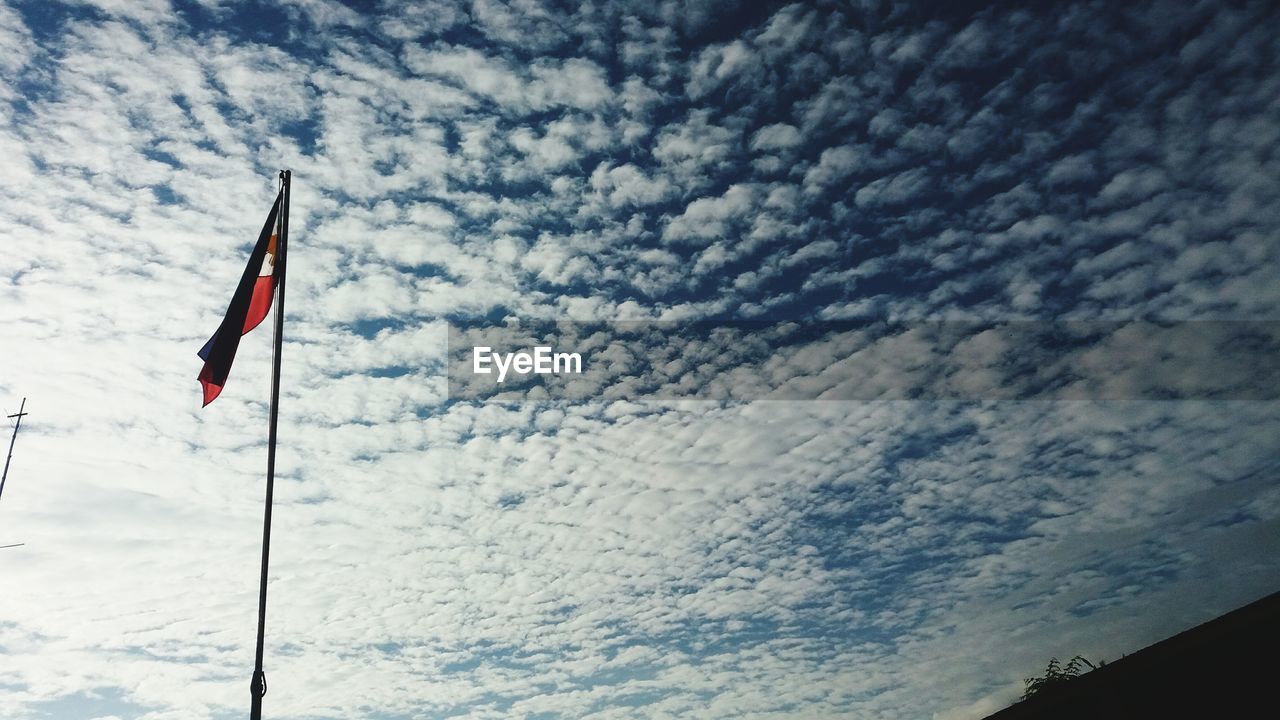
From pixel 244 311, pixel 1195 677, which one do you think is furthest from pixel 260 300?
pixel 1195 677

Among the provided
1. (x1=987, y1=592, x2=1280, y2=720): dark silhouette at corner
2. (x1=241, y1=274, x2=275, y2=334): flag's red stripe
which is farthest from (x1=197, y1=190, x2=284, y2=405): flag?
(x1=987, y1=592, x2=1280, y2=720): dark silhouette at corner

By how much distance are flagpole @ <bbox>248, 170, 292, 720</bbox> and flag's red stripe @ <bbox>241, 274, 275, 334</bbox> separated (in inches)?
23.3

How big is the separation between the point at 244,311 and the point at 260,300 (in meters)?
0.62

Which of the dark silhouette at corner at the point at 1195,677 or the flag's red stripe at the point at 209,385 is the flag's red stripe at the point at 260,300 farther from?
the dark silhouette at corner at the point at 1195,677

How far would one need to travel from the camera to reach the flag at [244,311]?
430 inches

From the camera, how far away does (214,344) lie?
11055mm

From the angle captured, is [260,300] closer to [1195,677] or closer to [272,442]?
[272,442]

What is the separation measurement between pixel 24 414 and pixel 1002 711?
32.0m

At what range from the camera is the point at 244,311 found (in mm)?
11109

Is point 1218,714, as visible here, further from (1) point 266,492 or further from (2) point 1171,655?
(1) point 266,492

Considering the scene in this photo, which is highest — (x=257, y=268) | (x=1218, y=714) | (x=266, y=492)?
(x=257, y=268)

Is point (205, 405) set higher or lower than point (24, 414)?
lower

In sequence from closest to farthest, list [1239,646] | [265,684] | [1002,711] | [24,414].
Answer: [1239,646] < [1002,711] < [265,684] < [24,414]

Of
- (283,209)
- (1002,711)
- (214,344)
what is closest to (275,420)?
(214,344)
